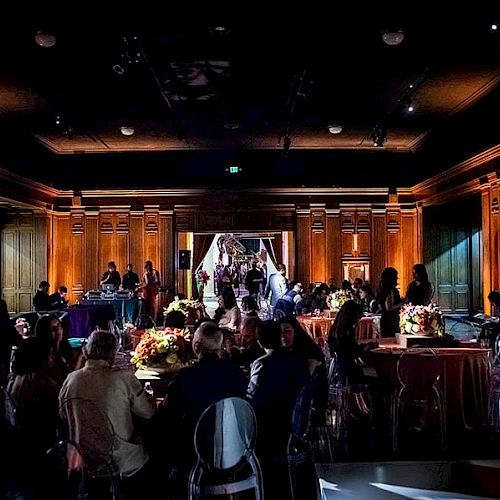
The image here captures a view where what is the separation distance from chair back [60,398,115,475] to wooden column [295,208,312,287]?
1267 centimetres

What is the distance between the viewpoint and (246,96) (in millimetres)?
10000

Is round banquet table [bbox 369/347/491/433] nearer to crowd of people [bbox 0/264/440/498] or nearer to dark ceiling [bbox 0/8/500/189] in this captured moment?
crowd of people [bbox 0/264/440/498]

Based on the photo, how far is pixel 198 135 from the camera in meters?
13.2

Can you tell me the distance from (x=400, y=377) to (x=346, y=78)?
4.78 metres

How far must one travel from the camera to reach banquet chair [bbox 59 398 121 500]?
129 inches

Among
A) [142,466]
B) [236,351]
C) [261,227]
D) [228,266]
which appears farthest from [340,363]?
[228,266]

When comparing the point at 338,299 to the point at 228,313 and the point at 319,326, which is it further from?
the point at 228,313

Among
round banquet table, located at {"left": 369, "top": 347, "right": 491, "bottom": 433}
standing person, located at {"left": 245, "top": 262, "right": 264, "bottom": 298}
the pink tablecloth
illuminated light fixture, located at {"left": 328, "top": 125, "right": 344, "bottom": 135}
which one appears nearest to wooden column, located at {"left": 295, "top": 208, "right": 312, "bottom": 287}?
standing person, located at {"left": 245, "top": 262, "right": 264, "bottom": 298}

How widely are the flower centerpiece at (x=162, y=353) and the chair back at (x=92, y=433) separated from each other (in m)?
1.40

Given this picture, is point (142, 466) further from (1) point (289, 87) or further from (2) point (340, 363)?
(1) point (289, 87)

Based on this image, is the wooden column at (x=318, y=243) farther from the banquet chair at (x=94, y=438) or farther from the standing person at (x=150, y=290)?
the banquet chair at (x=94, y=438)

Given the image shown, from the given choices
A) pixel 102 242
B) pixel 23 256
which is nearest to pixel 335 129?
pixel 102 242

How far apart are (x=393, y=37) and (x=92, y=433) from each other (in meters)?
5.58

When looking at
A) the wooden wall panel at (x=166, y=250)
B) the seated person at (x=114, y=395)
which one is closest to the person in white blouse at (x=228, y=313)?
the seated person at (x=114, y=395)
